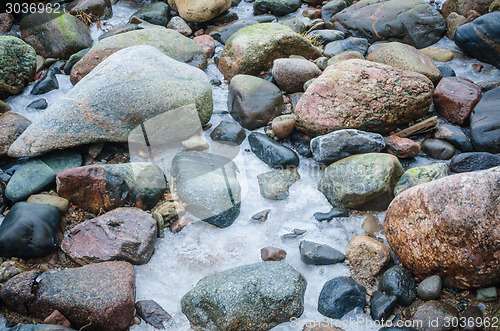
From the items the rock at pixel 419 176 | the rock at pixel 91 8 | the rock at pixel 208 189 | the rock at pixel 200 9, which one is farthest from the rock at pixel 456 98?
the rock at pixel 91 8

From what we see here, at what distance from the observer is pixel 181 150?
14.1 ft

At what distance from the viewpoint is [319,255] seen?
3.26 m

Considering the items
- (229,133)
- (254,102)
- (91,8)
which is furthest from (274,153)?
(91,8)

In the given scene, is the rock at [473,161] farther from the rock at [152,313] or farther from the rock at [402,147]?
the rock at [152,313]

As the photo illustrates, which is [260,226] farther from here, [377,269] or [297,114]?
[297,114]

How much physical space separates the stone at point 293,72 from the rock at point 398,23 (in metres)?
1.74

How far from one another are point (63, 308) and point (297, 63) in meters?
3.91

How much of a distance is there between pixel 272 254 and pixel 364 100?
2.06 m

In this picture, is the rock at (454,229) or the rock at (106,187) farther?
the rock at (106,187)

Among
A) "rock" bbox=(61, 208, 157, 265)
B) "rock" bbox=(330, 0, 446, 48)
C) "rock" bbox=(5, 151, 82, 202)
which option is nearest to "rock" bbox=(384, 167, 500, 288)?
"rock" bbox=(61, 208, 157, 265)

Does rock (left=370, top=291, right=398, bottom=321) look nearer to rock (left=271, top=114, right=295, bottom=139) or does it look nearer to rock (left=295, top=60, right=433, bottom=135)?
rock (left=295, top=60, right=433, bottom=135)

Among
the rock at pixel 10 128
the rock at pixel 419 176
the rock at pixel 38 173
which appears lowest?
the rock at pixel 38 173

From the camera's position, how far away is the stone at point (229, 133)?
4.41m

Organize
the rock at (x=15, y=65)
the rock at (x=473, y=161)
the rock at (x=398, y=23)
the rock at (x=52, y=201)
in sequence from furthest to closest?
1. the rock at (x=398, y=23)
2. the rock at (x=15, y=65)
3. the rock at (x=473, y=161)
4. the rock at (x=52, y=201)
